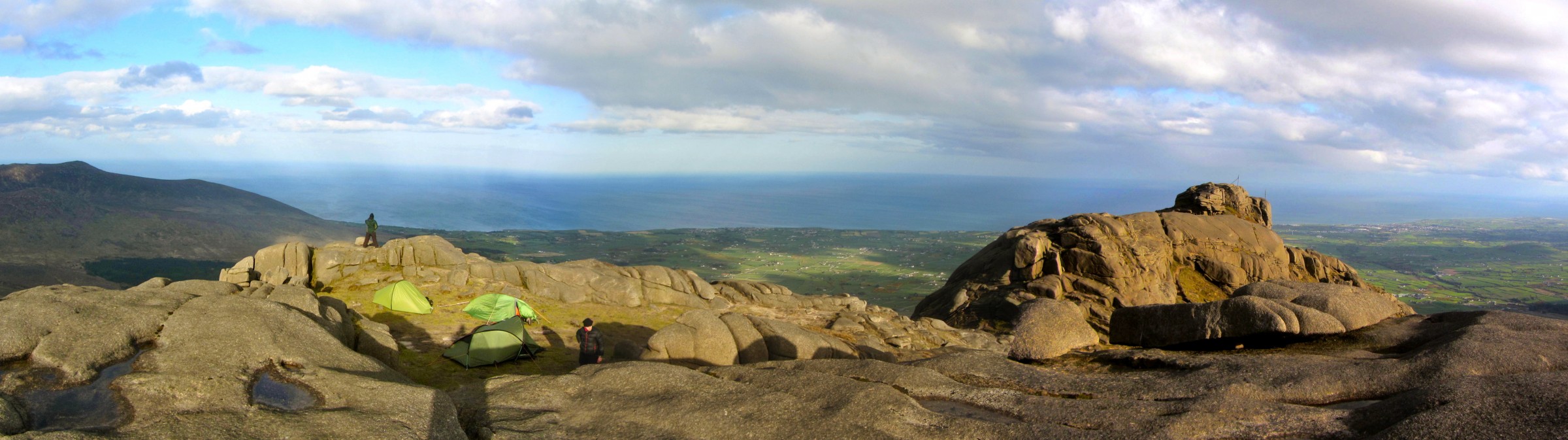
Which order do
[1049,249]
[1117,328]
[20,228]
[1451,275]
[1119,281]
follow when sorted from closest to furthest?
[1117,328] → [1119,281] → [1049,249] → [20,228] → [1451,275]

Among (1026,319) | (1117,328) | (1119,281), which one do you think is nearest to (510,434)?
(1026,319)

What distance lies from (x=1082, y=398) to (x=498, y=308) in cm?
3249

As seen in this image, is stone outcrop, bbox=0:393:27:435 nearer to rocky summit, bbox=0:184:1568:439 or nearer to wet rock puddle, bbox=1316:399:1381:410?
rocky summit, bbox=0:184:1568:439

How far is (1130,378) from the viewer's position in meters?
19.8

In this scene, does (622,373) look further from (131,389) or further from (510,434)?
→ (131,389)

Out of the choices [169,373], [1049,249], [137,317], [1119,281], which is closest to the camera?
[169,373]

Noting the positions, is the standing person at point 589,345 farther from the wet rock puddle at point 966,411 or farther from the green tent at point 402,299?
the wet rock puddle at point 966,411

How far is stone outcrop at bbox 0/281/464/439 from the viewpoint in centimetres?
1477

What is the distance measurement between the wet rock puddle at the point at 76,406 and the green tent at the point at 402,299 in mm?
22143

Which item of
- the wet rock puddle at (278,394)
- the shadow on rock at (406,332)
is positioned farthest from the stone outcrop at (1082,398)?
the shadow on rock at (406,332)

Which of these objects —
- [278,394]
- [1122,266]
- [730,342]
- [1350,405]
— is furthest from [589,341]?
[1122,266]

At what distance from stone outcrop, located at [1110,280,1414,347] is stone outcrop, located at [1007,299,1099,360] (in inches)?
127

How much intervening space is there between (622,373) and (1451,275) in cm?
25222

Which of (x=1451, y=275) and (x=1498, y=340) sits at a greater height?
(x=1498, y=340)
